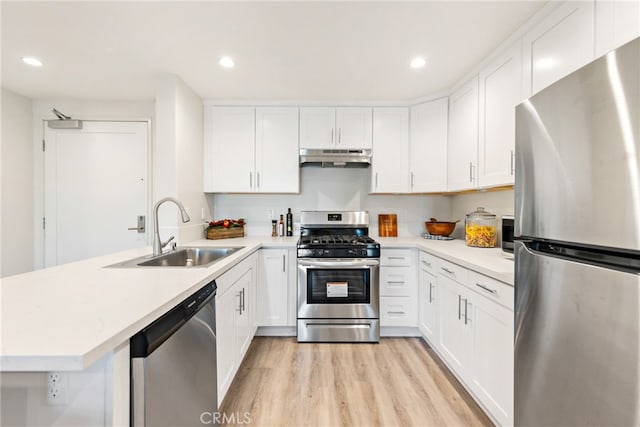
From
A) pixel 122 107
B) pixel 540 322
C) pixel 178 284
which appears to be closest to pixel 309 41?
pixel 178 284

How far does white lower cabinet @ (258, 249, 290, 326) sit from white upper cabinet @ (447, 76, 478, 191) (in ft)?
5.66

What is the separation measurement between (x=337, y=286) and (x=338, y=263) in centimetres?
22

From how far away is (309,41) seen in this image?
5.91ft

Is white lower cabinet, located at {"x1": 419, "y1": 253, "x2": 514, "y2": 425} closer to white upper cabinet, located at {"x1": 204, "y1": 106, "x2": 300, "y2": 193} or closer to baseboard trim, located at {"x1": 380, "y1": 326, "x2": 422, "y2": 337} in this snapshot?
baseboard trim, located at {"x1": 380, "y1": 326, "x2": 422, "y2": 337}

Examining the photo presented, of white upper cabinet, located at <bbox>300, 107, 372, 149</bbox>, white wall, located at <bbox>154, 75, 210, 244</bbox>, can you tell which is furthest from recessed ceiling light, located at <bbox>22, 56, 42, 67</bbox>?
white upper cabinet, located at <bbox>300, 107, 372, 149</bbox>

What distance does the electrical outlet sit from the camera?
704 mm

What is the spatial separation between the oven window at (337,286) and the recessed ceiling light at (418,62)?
68.5 inches

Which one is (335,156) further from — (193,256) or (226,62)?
(193,256)

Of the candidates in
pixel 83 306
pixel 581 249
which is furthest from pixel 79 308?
pixel 581 249

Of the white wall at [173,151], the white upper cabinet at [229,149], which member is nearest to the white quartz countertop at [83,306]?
the white wall at [173,151]

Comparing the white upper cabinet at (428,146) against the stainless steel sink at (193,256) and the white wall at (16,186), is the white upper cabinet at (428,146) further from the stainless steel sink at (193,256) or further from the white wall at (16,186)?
the white wall at (16,186)

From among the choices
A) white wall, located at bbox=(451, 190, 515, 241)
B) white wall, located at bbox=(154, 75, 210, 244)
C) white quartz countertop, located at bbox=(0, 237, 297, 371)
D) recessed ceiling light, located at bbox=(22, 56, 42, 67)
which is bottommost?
white quartz countertop, located at bbox=(0, 237, 297, 371)

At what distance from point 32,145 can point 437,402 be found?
433 cm

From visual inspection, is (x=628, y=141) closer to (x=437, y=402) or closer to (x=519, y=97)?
(x=519, y=97)
